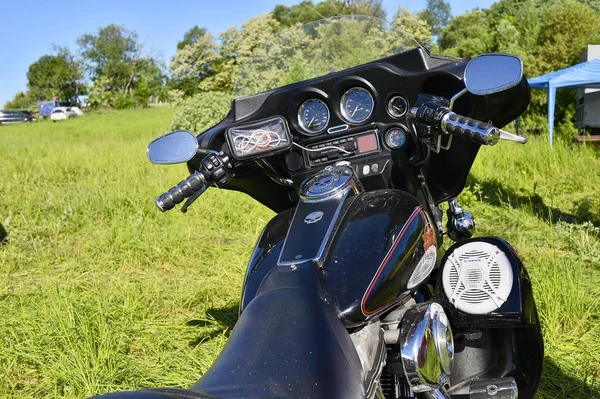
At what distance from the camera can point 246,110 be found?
1994 mm

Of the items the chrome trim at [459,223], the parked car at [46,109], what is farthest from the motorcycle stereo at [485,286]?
the parked car at [46,109]

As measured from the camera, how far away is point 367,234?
1.39 m

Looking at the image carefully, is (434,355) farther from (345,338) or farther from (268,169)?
(268,169)

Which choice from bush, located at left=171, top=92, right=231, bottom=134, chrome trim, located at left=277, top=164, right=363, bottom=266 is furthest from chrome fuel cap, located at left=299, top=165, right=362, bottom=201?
bush, located at left=171, top=92, right=231, bottom=134

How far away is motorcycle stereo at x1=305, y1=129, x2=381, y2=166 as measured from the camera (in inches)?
70.8

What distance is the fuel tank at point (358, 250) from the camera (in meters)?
1.30

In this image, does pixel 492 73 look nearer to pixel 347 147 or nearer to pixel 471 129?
pixel 471 129

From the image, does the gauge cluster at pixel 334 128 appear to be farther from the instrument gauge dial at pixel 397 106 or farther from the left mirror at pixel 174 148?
the left mirror at pixel 174 148

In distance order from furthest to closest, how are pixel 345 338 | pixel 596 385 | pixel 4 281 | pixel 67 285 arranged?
pixel 4 281 → pixel 67 285 → pixel 596 385 → pixel 345 338

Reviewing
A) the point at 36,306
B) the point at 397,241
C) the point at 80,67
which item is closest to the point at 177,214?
the point at 36,306

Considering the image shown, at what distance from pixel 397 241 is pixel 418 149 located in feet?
1.61

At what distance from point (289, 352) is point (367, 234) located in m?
0.39

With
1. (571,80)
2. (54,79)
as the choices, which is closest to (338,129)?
(571,80)

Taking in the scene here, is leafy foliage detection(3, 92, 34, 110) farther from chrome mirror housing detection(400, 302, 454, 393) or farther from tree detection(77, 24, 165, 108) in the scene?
chrome mirror housing detection(400, 302, 454, 393)
